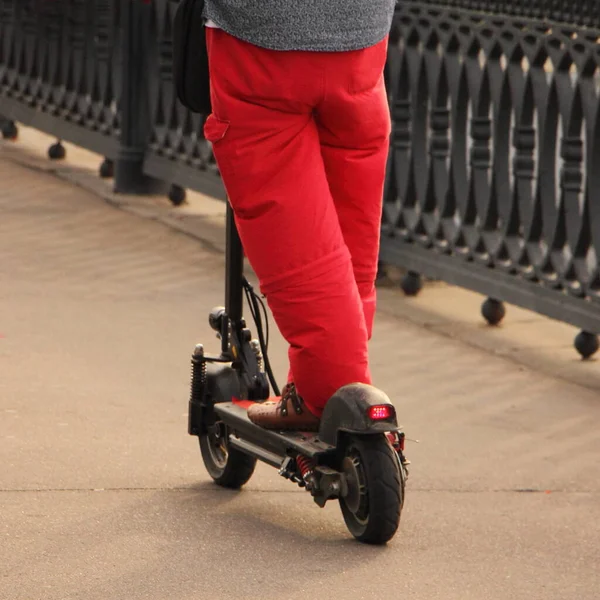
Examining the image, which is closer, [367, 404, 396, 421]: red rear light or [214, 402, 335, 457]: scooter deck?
[367, 404, 396, 421]: red rear light

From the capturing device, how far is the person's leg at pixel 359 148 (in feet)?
13.9

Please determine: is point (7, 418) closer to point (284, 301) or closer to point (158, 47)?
point (284, 301)

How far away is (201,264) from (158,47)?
202 cm

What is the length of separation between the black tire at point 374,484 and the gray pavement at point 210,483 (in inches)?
4.1

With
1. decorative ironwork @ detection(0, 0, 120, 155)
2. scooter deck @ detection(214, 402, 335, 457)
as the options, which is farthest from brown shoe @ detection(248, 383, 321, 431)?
decorative ironwork @ detection(0, 0, 120, 155)

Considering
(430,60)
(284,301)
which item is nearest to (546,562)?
(284,301)

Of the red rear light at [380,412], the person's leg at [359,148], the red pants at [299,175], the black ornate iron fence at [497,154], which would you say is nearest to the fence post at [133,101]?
the black ornate iron fence at [497,154]

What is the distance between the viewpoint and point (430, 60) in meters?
7.73

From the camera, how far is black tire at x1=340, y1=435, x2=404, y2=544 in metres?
4.15

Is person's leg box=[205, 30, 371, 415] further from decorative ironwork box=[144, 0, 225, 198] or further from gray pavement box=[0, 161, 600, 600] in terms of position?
decorative ironwork box=[144, 0, 225, 198]

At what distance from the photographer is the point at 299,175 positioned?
4.21 m

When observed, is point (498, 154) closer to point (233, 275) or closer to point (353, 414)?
point (233, 275)

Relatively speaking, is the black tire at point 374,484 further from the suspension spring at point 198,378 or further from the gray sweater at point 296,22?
the gray sweater at point 296,22

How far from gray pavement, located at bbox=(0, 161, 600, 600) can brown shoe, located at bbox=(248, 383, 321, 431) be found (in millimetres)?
287
